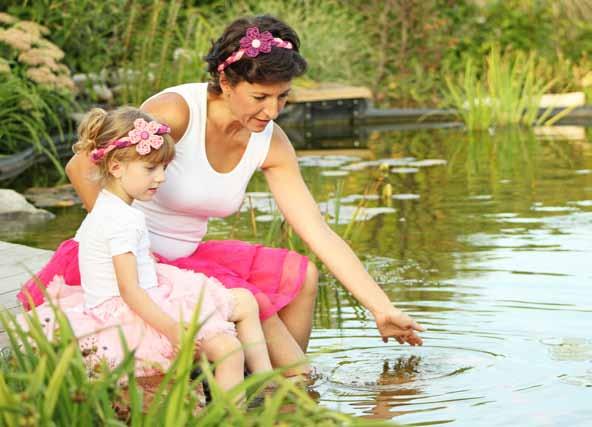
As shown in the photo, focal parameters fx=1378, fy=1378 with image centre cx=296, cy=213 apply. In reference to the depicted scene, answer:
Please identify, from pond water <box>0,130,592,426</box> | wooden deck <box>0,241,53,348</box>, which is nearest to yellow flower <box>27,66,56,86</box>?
pond water <box>0,130,592,426</box>

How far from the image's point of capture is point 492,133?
43.7 ft

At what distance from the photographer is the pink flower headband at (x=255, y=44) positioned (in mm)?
4113

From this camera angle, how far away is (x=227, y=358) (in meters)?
3.88

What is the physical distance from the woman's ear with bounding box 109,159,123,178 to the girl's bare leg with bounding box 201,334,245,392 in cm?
56

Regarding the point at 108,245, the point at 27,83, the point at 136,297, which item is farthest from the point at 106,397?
the point at 27,83

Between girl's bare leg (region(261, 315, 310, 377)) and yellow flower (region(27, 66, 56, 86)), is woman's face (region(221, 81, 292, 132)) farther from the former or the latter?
yellow flower (region(27, 66, 56, 86))

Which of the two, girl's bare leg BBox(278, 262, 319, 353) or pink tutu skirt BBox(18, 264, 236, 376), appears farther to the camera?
girl's bare leg BBox(278, 262, 319, 353)

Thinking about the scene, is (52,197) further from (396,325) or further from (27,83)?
(396,325)

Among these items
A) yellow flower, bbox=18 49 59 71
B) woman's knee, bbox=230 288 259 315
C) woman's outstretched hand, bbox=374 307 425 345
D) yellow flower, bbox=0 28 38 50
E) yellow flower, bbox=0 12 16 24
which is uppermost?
yellow flower, bbox=0 12 16 24

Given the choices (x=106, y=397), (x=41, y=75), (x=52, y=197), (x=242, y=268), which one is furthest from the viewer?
(x=41, y=75)

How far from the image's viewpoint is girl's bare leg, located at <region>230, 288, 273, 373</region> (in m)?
4.08

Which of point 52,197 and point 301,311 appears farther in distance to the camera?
point 52,197

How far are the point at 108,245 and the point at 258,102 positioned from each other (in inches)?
25.4

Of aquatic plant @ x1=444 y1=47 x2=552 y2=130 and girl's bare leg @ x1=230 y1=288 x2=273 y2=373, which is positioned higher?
aquatic plant @ x1=444 y1=47 x2=552 y2=130
